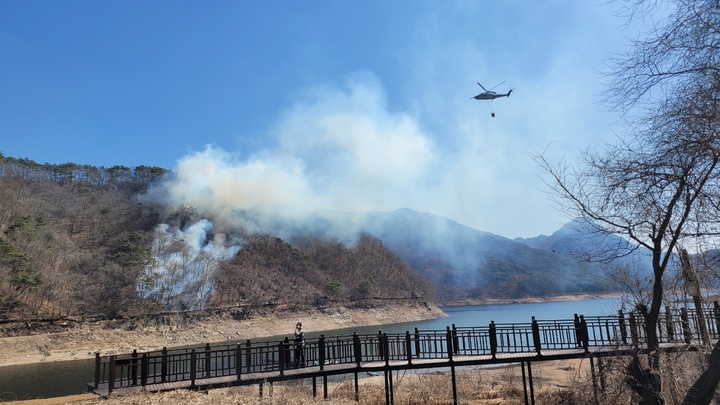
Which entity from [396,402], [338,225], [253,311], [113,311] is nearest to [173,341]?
[113,311]

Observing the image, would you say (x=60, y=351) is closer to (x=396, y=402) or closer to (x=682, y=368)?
(x=396, y=402)

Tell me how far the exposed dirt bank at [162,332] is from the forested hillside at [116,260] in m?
3.10

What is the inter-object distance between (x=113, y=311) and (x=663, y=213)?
195 ft

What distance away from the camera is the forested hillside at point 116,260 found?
50.5 meters

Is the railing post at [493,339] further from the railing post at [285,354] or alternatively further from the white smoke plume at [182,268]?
the white smoke plume at [182,268]

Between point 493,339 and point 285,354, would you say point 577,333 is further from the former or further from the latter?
point 285,354

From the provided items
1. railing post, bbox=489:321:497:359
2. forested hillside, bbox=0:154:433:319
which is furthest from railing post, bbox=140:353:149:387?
forested hillside, bbox=0:154:433:319

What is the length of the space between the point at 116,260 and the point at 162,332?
555 inches

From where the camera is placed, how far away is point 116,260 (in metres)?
60.6

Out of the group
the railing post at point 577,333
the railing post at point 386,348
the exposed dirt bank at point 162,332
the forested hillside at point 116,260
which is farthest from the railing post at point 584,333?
the forested hillside at point 116,260

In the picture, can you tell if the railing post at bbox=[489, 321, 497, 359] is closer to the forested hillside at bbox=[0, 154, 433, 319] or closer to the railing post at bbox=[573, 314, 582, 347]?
the railing post at bbox=[573, 314, 582, 347]

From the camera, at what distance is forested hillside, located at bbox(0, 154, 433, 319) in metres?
50.5

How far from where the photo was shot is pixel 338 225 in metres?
152

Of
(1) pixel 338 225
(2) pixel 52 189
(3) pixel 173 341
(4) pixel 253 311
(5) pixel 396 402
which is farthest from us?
(1) pixel 338 225
